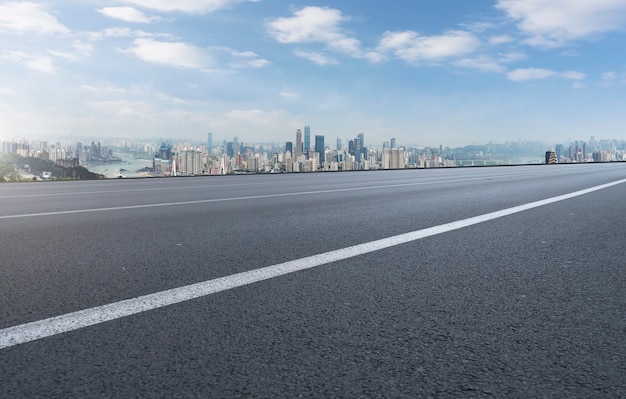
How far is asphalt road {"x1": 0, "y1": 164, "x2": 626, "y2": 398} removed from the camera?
2041 mm

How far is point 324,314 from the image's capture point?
2.87m

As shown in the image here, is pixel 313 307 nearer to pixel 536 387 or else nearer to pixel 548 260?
pixel 536 387

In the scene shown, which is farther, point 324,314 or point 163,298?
point 163,298

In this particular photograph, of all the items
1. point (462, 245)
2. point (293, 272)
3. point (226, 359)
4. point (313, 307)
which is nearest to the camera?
point (226, 359)

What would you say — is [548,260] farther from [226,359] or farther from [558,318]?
[226,359]

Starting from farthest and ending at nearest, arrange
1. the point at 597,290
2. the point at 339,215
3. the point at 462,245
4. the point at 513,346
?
the point at 339,215 → the point at 462,245 → the point at 597,290 → the point at 513,346

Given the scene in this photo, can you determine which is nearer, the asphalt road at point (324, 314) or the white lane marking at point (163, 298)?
the asphalt road at point (324, 314)

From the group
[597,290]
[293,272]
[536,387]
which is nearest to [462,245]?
[597,290]

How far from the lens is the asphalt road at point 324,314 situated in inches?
80.4

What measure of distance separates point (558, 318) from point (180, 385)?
6.77 ft

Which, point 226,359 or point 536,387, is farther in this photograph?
point 226,359

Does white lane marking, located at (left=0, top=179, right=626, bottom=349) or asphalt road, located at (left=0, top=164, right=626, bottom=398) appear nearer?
asphalt road, located at (left=0, top=164, right=626, bottom=398)

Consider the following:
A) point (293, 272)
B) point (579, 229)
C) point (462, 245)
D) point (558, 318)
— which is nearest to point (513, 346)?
point (558, 318)

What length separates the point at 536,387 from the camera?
6.52ft
